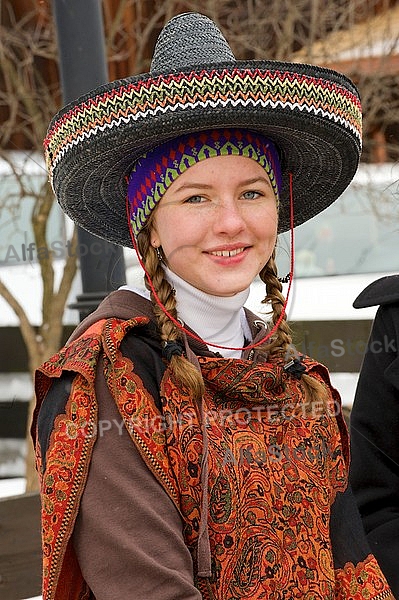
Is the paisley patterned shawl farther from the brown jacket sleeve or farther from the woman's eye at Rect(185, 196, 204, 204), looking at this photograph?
the woman's eye at Rect(185, 196, 204, 204)

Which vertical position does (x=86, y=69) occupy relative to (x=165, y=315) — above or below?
above

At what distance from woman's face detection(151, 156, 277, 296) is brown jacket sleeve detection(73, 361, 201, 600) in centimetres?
34

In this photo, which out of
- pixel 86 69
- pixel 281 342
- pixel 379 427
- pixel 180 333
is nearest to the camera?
pixel 180 333

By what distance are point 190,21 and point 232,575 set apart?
3.40 feet

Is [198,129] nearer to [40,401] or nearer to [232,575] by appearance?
[40,401]

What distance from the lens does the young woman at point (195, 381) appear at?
54.5 inches

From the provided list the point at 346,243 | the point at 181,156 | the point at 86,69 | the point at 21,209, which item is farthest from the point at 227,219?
the point at 346,243

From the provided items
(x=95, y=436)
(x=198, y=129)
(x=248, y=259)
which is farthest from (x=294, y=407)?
(x=198, y=129)

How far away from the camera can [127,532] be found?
135cm

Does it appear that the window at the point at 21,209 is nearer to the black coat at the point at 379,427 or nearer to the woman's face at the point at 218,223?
the black coat at the point at 379,427

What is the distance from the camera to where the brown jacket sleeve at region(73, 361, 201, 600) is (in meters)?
1.34

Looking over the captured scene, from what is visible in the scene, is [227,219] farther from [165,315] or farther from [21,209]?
[21,209]

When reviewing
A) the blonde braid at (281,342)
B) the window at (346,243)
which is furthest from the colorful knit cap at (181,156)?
the window at (346,243)

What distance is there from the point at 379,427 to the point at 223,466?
0.61 m
